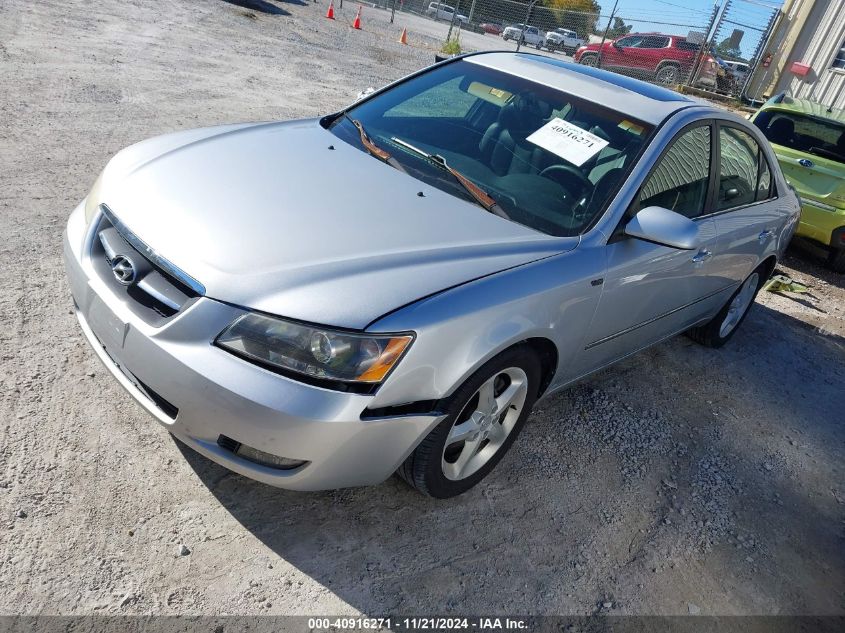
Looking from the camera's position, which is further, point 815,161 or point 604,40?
point 604,40

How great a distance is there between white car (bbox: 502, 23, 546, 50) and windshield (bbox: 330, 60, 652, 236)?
858 inches

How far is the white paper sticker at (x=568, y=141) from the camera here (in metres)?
3.22

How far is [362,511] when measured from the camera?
2.72 metres

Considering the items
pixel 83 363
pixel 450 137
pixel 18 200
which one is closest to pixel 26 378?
pixel 83 363

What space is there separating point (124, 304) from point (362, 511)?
1.19 meters

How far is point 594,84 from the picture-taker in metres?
3.68

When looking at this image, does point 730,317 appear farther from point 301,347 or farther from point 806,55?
point 806,55

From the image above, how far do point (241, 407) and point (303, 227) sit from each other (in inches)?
29.2

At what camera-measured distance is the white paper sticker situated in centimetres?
322

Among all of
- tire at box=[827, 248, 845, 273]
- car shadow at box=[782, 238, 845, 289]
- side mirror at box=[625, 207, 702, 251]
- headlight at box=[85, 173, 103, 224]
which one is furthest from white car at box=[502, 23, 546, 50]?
headlight at box=[85, 173, 103, 224]

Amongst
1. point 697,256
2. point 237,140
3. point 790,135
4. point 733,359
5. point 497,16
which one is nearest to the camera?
point 237,140

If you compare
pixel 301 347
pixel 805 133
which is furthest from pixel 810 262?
pixel 301 347

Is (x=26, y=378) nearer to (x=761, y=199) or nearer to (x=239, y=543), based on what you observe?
(x=239, y=543)

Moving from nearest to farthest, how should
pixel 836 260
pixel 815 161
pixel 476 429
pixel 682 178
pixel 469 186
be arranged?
pixel 476 429
pixel 469 186
pixel 682 178
pixel 815 161
pixel 836 260
